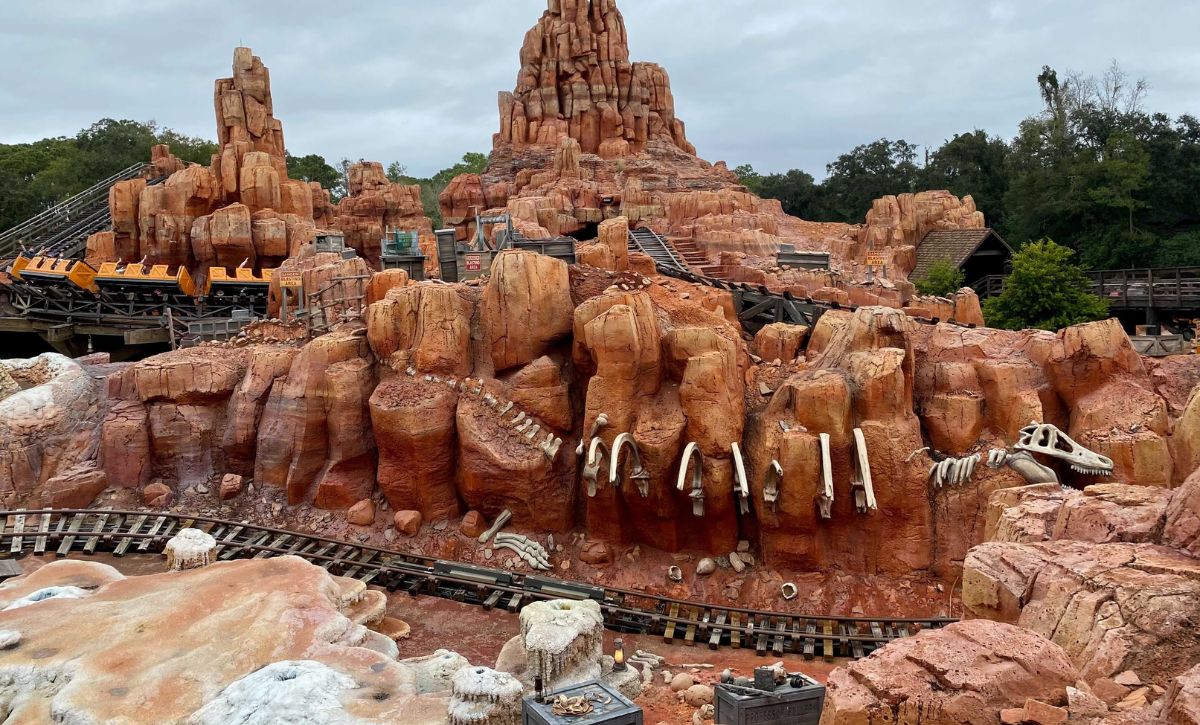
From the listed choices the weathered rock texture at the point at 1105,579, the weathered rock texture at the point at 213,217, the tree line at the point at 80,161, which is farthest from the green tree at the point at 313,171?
the weathered rock texture at the point at 1105,579

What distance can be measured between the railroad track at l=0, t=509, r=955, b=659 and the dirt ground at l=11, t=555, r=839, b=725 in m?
0.18

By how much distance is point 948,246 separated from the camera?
34812mm

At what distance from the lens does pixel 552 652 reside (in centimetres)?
1009

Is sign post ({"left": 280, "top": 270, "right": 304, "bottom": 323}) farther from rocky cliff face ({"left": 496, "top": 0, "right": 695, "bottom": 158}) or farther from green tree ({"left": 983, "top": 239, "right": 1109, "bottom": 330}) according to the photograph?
rocky cliff face ({"left": 496, "top": 0, "right": 695, "bottom": 158})

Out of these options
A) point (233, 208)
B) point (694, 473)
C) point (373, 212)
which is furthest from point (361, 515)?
point (373, 212)

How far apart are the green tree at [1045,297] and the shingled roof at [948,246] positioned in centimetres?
786

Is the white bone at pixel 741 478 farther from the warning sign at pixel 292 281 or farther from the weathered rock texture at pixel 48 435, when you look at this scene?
the warning sign at pixel 292 281

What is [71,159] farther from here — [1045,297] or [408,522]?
[1045,297]

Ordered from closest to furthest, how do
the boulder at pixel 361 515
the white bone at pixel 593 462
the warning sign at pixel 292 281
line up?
the white bone at pixel 593 462 → the boulder at pixel 361 515 → the warning sign at pixel 292 281

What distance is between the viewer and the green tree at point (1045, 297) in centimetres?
2445

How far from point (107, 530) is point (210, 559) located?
413 cm

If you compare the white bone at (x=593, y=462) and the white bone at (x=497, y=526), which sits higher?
the white bone at (x=593, y=462)

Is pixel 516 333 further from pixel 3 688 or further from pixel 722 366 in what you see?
pixel 3 688

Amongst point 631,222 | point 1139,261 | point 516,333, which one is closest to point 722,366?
point 516,333
